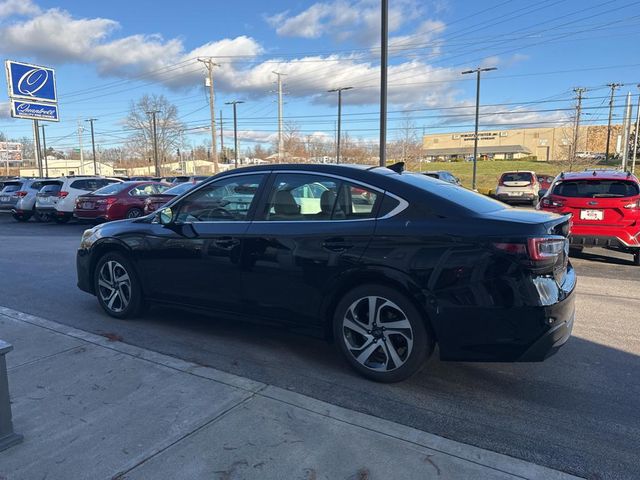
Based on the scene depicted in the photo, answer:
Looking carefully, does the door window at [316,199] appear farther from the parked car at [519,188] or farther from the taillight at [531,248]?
the parked car at [519,188]

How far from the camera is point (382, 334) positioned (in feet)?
11.8

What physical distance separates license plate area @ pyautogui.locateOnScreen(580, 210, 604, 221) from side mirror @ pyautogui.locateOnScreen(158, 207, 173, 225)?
22.8ft

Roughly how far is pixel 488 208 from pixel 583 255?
23.3 ft

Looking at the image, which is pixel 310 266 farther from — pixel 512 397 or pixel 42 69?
pixel 42 69

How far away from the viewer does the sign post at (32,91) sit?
2517cm

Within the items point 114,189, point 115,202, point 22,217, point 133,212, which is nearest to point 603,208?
point 133,212

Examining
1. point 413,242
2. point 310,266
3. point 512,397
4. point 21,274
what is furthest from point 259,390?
point 21,274

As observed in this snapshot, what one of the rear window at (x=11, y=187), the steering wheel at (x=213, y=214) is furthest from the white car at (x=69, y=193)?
the steering wheel at (x=213, y=214)

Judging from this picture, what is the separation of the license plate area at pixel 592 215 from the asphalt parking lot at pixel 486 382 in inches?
101

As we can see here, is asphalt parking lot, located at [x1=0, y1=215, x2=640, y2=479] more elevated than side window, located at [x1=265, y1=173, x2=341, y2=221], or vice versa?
side window, located at [x1=265, y1=173, x2=341, y2=221]

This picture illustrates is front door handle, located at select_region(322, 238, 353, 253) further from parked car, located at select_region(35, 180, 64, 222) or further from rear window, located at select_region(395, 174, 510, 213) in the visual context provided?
parked car, located at select_region(35, 180, 64, 222)

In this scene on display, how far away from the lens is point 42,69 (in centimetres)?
2644

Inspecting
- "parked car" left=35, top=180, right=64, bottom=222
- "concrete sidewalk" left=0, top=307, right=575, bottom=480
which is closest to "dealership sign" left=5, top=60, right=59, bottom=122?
"parked car" left=35, top=180, right=64, bottom=222

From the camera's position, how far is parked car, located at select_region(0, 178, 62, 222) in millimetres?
18766
